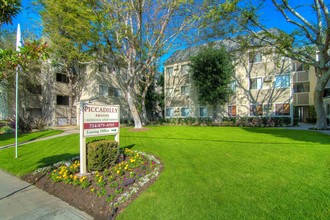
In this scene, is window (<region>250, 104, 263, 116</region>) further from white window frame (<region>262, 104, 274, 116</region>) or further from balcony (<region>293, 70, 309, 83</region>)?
balcony (<region>293, 70, 309, 83</region>)

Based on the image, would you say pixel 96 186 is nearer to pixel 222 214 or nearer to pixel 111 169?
pixel 111 169

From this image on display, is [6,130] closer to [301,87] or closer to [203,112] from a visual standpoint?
[203,112]

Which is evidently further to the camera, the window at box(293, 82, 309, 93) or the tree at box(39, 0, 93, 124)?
the window at box(293, 82, 309, 93)

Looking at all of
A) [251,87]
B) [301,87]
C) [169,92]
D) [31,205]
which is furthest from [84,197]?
[301,87]

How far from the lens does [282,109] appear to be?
18922 mm

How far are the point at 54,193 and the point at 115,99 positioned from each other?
24.2 m

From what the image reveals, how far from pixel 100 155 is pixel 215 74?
1719cm

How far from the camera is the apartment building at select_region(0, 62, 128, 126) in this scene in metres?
21.6

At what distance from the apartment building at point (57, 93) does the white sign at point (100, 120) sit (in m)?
16.3

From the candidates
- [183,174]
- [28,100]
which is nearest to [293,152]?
[183,174]

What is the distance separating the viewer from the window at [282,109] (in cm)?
1867

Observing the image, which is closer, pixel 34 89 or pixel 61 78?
pixel 34 89

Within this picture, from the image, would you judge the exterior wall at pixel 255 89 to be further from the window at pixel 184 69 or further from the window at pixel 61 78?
the window at pixel 61 78

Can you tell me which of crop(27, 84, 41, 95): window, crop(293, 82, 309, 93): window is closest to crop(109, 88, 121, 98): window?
crop(27, 84, 41, 95): window
